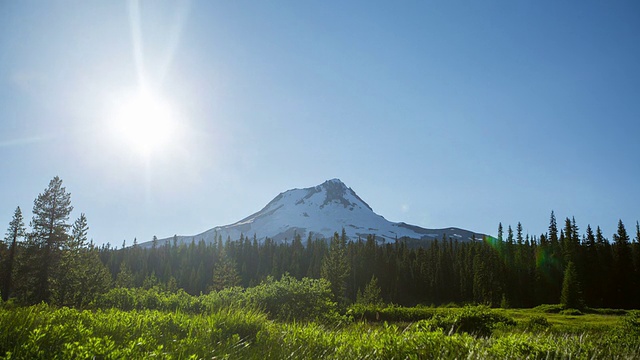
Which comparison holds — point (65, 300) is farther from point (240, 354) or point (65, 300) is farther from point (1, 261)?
point (240, 354)

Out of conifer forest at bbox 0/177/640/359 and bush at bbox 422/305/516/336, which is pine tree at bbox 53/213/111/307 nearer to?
conifer forest at bbox 0/177/640/359

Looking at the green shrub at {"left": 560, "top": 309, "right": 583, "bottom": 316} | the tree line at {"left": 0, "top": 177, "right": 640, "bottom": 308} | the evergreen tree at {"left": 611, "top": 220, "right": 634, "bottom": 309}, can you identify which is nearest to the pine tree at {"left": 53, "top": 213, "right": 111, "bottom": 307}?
the tree line at {"left": 0, "top": 177, "right": 640, "bottom": 308}

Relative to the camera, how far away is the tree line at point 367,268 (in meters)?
39.2

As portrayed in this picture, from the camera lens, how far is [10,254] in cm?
4153

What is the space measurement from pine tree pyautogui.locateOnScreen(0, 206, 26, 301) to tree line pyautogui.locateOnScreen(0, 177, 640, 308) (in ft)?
0.36

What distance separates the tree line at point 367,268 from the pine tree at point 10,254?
0.11m

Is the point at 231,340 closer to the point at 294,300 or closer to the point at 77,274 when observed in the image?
the point at 294,300

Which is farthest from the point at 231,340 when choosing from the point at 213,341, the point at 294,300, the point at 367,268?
the point at 367,268

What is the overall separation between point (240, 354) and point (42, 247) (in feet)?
136

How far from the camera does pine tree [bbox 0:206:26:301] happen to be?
129 feet

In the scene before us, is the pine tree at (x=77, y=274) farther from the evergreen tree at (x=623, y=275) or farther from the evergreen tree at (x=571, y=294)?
the evergreen tree at (x=623, y=275)

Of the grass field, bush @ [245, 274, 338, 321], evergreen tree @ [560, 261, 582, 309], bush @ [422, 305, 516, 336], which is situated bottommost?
evergreen tree @ [560, 261, 582, 309]

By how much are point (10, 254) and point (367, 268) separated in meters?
73.1

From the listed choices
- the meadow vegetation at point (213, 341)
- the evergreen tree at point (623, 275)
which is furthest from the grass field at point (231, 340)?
the evergreen tree at point (623, 275)
